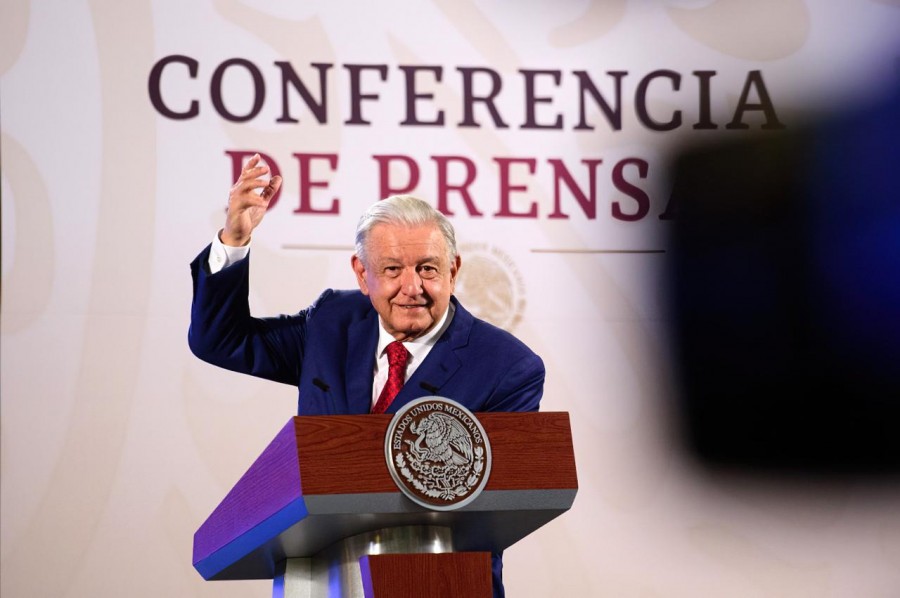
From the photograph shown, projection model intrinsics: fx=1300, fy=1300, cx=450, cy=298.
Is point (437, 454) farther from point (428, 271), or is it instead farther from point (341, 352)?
point (341, 352)

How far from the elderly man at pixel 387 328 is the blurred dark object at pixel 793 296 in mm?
2015

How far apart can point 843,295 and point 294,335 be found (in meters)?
2.44

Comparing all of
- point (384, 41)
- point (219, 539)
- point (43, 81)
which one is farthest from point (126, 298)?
point (219, 539)

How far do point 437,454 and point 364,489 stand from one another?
0.10m

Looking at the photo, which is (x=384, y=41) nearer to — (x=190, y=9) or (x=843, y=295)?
(x=190, y=9)

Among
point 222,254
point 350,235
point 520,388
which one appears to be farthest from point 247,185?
point 350,235

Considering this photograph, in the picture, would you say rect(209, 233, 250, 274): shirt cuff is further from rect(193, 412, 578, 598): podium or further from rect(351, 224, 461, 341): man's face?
rect(193, 412, 578, 598): podium

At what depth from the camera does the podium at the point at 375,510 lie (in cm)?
150

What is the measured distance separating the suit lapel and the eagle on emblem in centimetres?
67

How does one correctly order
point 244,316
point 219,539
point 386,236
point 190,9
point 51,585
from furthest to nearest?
point 190,9 < point 51,585 < point 244,316 < point 386,236 < point 219,539

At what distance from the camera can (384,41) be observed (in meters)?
4.21

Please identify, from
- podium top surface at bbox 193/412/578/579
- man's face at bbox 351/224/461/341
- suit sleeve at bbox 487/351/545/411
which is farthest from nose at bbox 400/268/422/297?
podium top surface at bbox 193/412/578/579

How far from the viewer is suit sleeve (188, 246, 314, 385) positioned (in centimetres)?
237

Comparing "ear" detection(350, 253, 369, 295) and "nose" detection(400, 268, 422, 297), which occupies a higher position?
"ear" detection(350, 253, 369, 295)
